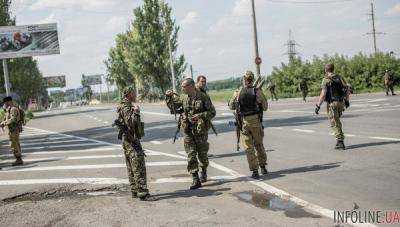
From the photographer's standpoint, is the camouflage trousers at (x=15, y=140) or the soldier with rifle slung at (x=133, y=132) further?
the camouflage trousers at (x=15, y=140)

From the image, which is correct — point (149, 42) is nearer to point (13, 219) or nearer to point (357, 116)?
point (357, 116)

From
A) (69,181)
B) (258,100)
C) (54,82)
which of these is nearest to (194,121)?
(258,100)

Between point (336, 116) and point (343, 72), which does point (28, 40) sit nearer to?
point (343, 72)

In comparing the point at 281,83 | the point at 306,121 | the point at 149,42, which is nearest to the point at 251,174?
the point at 306,121

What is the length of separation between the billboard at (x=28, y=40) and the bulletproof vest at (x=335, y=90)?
1389 inches

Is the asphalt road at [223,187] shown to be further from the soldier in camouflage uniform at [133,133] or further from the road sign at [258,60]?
the road sign at [258,60]

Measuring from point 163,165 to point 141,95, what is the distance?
66.0 m

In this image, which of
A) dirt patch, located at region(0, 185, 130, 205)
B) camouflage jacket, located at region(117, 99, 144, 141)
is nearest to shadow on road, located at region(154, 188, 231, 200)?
dirt patch, located at region(0, 185, 130, 205)

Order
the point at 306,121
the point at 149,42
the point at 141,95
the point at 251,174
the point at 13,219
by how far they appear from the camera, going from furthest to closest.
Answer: the point at 141,95 < the point at 149,42 < the point at 306,121 < the point at 251,174 < the point at 13,219

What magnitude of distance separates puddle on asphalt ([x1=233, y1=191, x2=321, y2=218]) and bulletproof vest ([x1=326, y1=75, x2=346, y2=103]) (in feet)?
14.3

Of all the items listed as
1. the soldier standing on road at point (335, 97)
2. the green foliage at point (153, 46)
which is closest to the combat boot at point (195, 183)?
the soldier standing on road at point (335, 97)

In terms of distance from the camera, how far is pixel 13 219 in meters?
7.49

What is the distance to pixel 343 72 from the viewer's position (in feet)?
155

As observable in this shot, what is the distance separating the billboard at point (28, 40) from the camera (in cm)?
4306
